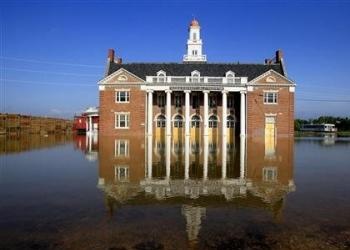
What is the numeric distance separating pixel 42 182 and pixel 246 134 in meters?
35.1

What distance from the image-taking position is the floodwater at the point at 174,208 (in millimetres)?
6609

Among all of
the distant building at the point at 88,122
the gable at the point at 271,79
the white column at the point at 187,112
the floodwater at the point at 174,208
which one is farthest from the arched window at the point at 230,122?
the floodwater at the point at 174,208

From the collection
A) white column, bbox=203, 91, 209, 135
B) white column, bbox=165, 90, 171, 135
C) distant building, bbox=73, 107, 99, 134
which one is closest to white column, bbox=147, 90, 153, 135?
white column, bbox=165, 90, 171, 135

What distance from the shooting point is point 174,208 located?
880 cm

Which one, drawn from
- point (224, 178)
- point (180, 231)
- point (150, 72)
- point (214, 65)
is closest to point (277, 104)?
point (214, 65)

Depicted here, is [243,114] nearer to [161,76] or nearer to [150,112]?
[161,76]

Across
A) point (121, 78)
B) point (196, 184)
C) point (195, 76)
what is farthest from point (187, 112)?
point (196, 184)

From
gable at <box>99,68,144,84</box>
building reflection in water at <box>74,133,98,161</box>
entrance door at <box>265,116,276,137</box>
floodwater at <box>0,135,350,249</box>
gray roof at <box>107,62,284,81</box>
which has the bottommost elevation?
floodwater at <box>0,135,350,249</box>

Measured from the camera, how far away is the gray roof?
Result: 47.3m

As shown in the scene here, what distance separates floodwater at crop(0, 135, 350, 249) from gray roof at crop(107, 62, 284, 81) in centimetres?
3302

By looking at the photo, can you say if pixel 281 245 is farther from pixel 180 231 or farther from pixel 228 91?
pixel 228 91

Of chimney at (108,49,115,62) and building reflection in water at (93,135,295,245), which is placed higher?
chimney at (108,49,115,62)

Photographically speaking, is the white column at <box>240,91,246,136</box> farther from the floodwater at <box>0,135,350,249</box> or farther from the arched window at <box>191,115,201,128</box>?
the floodwater at <box>0,135,350,249</box>

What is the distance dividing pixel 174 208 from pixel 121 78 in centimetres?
3701
